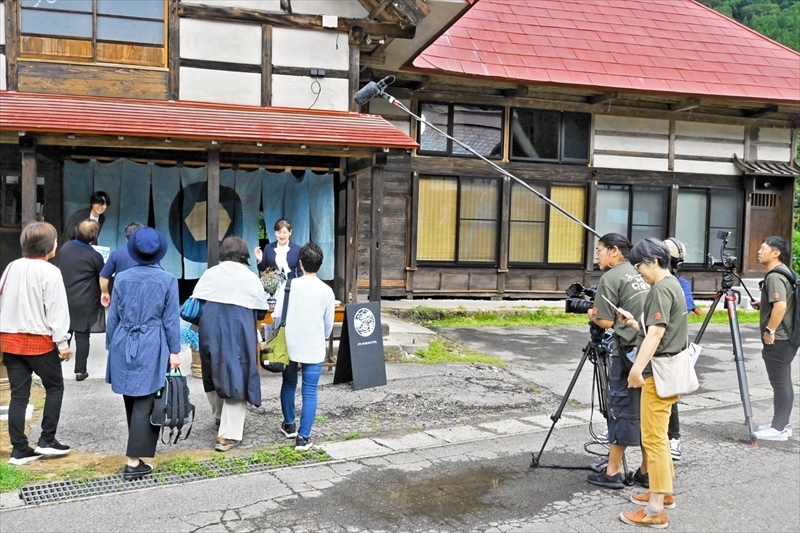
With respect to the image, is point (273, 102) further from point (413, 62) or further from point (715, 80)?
point (715, 80)

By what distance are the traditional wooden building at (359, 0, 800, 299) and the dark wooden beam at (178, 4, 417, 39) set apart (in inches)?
109

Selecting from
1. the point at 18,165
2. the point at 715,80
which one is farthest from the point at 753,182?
the point at 18,165

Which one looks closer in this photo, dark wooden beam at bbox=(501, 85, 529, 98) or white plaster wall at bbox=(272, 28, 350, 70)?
white plaster wall at bbox=(272, 28, 350, 70)

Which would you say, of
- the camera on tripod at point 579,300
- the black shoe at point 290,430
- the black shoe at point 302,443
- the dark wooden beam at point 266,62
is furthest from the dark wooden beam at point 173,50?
the camera on tripod at point 579,300

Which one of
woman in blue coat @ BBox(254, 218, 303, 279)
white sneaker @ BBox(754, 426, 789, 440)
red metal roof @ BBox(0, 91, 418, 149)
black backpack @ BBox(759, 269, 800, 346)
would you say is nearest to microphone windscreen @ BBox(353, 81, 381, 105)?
red metal roof @ BBox(0, 91, 418, 149)

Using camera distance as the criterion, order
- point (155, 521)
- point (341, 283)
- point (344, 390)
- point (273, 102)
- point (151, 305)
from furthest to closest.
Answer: point (341, 283) < point (273, 102) < point (344, 390) < point (151, 305) < point (155, 521)

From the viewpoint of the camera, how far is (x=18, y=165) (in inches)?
404

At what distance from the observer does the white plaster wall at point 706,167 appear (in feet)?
52.0

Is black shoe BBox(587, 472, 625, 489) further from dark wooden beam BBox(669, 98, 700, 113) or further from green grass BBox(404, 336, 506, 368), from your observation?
dark wooden beam BBox(669, 98, 700, 113)

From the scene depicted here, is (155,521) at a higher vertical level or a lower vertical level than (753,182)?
lower

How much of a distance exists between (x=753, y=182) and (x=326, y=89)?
1065 centimetres

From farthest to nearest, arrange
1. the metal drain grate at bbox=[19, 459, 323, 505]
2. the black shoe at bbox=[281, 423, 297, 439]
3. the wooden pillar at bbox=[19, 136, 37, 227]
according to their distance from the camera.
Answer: the wooden pillar at bbox=[19, 136, 37, 227] → the black shoe at bbox=[281, 423, 297, 439] → the metal drain grate at bbox=[19, 459, 323, 505]

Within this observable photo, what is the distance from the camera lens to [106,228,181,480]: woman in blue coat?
16.7 ft

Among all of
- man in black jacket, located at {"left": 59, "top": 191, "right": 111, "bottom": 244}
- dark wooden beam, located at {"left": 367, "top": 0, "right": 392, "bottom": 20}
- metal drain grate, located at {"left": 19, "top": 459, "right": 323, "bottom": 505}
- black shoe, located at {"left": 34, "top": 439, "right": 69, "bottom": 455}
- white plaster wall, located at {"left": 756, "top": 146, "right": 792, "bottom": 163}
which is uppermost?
dark wooden beam, located at {"left": 367, "top": 0, "right": 392, "bottom": 20}
